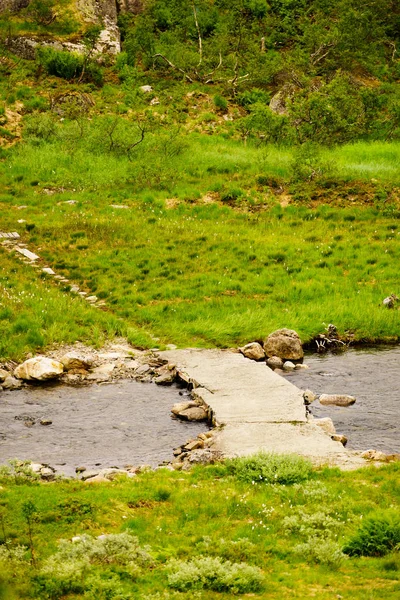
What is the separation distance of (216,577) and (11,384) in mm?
9746

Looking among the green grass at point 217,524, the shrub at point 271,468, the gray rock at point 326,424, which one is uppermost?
the green grass at point 217,524

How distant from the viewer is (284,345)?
19.4 meters

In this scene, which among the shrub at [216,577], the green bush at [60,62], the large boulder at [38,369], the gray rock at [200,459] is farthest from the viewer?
the green bush at [60,62]

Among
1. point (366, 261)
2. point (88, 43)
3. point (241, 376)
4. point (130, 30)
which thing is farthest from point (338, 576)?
point (130, 30)

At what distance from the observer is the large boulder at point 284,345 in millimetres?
19328

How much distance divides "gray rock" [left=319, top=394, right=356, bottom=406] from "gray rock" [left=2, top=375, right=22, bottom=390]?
650 centimetres

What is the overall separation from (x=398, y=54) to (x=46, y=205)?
1193 inches

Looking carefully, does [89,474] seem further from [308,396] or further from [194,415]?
[308,396]

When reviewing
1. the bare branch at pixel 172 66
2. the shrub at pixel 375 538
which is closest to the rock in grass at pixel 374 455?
the shrub at pixel 375 538

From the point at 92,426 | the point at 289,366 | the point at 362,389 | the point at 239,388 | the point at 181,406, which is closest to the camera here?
the point at 92,426

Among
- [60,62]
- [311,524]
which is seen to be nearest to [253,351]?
[311,524]

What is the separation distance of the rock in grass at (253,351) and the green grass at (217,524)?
22.0ft

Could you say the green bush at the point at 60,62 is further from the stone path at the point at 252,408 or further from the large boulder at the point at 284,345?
the large boulder at the point at 284,345

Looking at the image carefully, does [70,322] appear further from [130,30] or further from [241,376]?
[130,30]
